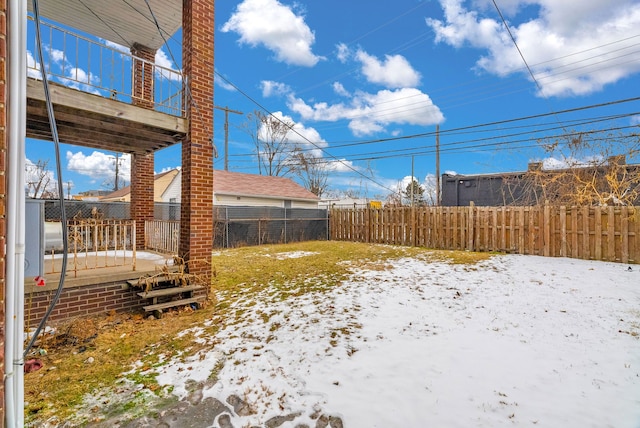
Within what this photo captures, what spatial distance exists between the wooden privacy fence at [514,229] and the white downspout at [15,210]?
38.6 feet

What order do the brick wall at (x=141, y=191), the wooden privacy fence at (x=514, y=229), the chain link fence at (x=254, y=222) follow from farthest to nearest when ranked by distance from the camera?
1. the chain link fence at (x=254, y=222)
2. the wooden privacy fence at (x=514, y=229)
3. the brick wall at (x=141, y=191)

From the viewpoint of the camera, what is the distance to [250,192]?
17969 mm

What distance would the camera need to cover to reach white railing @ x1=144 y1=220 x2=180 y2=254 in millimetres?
6746

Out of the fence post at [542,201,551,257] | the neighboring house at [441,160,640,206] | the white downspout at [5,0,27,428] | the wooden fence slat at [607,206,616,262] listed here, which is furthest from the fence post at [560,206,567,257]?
the white downspout at [5,0,27,428]

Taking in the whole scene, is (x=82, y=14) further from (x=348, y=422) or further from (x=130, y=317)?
(x=348, y=422)

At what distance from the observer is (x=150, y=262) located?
5.77 metres

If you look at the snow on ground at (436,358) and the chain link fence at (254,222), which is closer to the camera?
the snow on ground at (436,358)

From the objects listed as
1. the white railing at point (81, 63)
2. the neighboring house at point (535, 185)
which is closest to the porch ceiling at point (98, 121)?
the white railing at point (81, 63)

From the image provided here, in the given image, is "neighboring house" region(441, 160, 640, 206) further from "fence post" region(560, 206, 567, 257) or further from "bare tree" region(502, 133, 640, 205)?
"fence post" region(560, 206, 567, 257)

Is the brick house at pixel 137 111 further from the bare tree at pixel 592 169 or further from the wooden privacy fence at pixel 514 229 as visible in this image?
the bare tree at pixel 592 169

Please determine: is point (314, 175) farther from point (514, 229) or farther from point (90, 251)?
point (90, 251)

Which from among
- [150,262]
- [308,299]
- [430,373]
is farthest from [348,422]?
[150,262]

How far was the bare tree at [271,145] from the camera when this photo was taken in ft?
89.2

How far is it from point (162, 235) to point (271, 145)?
2173 cm
